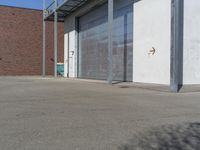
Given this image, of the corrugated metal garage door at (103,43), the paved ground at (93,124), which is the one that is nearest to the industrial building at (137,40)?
the corrugated metal garage door at (103,43)

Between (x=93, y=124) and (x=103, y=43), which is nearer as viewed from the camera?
(x=93, y=124)

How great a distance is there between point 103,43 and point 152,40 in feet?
25.8

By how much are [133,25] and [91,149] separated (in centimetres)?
1677

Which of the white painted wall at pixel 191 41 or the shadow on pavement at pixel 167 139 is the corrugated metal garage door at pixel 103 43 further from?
the shadow on pavement at pixel 167 139

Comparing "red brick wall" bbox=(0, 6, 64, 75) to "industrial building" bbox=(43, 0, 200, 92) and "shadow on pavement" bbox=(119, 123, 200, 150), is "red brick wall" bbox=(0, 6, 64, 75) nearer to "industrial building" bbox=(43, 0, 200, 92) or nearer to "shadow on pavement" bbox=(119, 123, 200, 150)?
"industrial building" bbox=(43, 0, 200, 92)

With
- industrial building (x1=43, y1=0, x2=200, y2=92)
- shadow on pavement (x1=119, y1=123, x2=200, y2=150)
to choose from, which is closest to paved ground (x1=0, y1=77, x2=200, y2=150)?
shadow on pavement (x1=119, y1=123, x2=200, y2=150)

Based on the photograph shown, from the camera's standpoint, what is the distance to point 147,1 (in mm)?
19219

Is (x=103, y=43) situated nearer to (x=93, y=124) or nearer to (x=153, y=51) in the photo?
(x=153, y=51)

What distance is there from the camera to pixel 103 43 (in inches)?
1022

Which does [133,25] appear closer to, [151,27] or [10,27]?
[151,27]

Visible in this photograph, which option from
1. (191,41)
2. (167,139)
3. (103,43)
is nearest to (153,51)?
(191,41)

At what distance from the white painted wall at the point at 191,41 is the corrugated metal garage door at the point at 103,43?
4882 mm

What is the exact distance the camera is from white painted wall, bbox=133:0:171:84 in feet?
57.4

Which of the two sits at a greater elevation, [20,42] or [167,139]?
[20,42]
